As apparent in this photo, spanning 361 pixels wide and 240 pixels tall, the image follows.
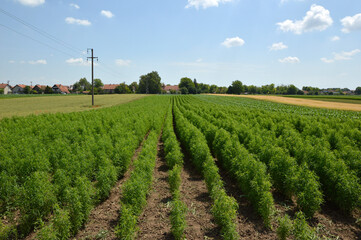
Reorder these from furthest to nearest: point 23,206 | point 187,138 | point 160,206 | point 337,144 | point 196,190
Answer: point 187,138 → point 337,144 → point 196,190 → point 160,206 → point 23,206

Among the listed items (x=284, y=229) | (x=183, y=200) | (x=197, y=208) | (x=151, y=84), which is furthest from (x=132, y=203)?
(x=151, y=84)

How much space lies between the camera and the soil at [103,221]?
18.4 ft

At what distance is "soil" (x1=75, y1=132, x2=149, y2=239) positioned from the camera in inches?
221

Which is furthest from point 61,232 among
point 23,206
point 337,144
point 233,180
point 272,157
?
point 337,144

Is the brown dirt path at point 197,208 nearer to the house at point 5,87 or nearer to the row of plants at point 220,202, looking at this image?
the row of plants at point 220,202

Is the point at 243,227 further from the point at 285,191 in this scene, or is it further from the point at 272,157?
the point at 272,157

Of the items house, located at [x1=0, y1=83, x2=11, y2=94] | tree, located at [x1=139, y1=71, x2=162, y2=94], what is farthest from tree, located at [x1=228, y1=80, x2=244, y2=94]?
house, located at [x1=0, y1=83, x2=11, y2=94]

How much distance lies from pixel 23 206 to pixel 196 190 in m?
5.67

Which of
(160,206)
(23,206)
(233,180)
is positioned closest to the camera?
(23,206)

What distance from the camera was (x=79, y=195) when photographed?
234 inches

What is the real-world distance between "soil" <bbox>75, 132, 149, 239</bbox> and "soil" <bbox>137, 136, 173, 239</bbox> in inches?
32.7

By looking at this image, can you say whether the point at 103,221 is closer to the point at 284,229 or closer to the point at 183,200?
the point at 183,200

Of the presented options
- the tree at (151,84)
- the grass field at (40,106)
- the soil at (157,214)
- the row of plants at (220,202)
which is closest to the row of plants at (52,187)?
the soil at (157,214)

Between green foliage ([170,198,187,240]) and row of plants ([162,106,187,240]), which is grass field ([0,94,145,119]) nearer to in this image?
row of plants ([162,106,187,240])
